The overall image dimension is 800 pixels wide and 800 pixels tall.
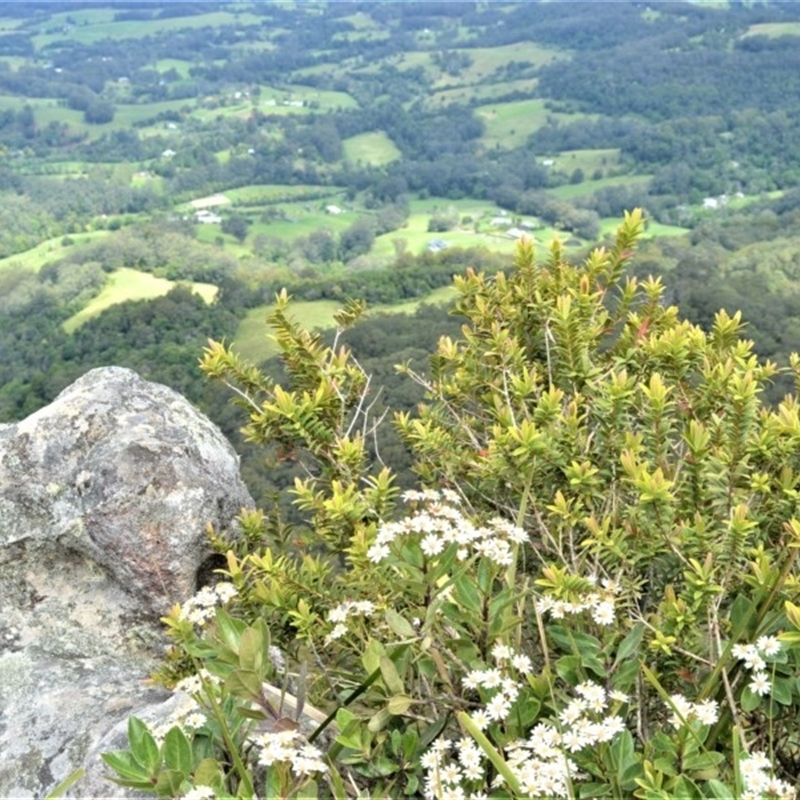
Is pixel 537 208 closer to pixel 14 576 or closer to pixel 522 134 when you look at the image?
pixel 522 134

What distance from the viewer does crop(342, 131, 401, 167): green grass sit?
126750mm

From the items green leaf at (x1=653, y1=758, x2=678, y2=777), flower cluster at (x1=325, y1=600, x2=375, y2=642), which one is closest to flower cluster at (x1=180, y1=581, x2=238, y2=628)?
flower cluster at (x1=325, y1=600, x2=375, y2=642)

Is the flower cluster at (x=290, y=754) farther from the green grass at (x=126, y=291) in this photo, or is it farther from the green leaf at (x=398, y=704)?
the green grass at (x=126, y=291)

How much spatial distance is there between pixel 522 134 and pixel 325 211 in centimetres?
3674

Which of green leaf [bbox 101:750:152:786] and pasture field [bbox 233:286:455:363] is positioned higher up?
green leaf [bbox 101:750:152:786]

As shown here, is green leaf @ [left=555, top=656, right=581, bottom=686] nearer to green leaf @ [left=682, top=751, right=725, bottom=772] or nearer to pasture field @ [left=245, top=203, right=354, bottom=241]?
green leaf @ [left=682, top=751, right=725, bottom=772]

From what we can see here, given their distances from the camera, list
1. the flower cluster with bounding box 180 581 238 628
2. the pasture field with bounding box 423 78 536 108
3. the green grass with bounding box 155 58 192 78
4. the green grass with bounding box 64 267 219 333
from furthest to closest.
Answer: the green grass with bounding box 155 58 192 78 → the pasture field with bounding box 423 78 536 108 → the green grass with bounding box 64 267 219 333 → the flower cluster with bounding box 180 581 238 628

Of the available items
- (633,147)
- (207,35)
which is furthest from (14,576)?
(207,35)

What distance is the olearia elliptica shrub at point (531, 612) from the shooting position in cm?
219

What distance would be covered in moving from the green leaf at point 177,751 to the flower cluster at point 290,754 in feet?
0.54

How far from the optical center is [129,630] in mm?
3754

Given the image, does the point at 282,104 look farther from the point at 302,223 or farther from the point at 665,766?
the point at 665,766

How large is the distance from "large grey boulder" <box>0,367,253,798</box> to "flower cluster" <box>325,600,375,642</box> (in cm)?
86

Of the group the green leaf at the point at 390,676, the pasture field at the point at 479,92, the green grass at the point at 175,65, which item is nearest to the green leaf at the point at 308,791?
the green leaf at the point at 390,676
